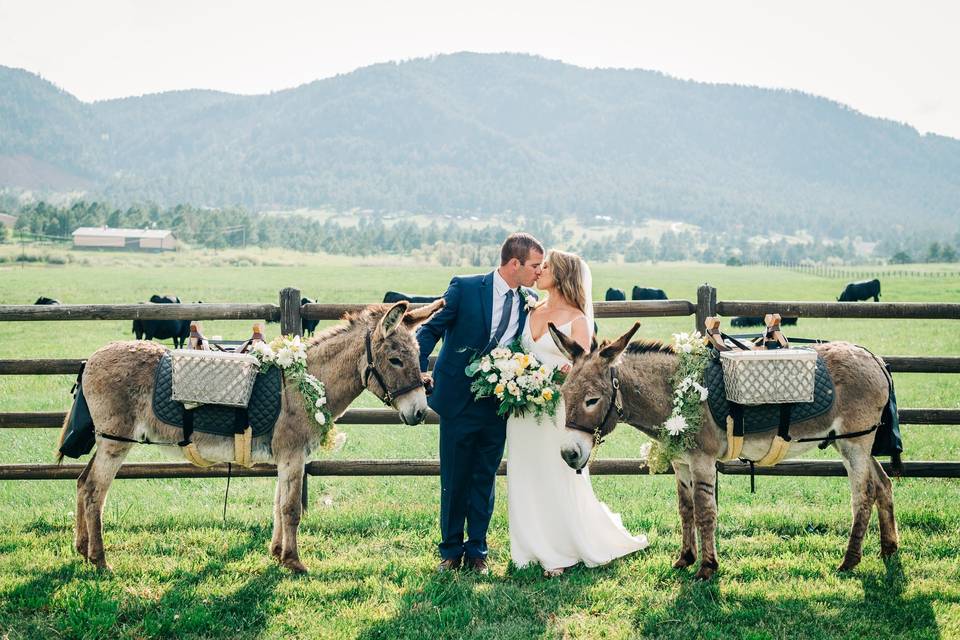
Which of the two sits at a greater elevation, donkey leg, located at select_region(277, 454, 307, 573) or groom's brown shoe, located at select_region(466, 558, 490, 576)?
donkey leg, located at select_region(277, 454, 307, 573)

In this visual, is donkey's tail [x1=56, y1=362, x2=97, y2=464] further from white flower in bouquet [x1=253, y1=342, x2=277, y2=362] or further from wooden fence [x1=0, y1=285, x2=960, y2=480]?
white flower in bouquet [x1=253, y1=342, x2=277, y2=362]

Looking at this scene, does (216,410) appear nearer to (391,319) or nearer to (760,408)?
(391,319)

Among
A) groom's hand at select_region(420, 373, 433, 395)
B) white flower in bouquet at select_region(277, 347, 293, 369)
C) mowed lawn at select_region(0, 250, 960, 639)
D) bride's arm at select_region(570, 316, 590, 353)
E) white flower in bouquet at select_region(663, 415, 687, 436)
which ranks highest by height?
bride's arm at select_region(570, 316, 590, 353)

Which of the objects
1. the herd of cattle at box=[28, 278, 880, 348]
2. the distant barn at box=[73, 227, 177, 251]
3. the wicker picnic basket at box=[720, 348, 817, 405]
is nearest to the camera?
the wicker picnic basket at box=[720, 348, 817, 405]

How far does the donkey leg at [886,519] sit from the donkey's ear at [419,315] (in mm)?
3723

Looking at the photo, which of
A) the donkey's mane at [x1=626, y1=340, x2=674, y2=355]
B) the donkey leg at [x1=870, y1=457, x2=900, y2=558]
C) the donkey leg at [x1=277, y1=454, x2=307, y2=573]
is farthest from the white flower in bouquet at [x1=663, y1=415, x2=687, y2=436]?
the donkey leg at [x1=277, y1=454, x2=307, y2=573]

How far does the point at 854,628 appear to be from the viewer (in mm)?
5008

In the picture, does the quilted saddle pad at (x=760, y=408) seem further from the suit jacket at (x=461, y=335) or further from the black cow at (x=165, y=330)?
the black cow at (x=165, y=330)

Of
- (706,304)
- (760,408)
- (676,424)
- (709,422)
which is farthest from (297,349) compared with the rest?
(706,304)

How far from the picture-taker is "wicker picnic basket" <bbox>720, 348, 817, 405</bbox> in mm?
5648

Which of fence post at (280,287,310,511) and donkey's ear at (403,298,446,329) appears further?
fence post at (280,287,310,511)

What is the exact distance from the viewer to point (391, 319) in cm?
589

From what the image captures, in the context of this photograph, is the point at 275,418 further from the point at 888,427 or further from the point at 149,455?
the point at 149,455

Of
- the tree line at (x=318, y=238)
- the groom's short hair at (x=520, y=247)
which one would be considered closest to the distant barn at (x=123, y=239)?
the tree line at (x=318, y=238)
